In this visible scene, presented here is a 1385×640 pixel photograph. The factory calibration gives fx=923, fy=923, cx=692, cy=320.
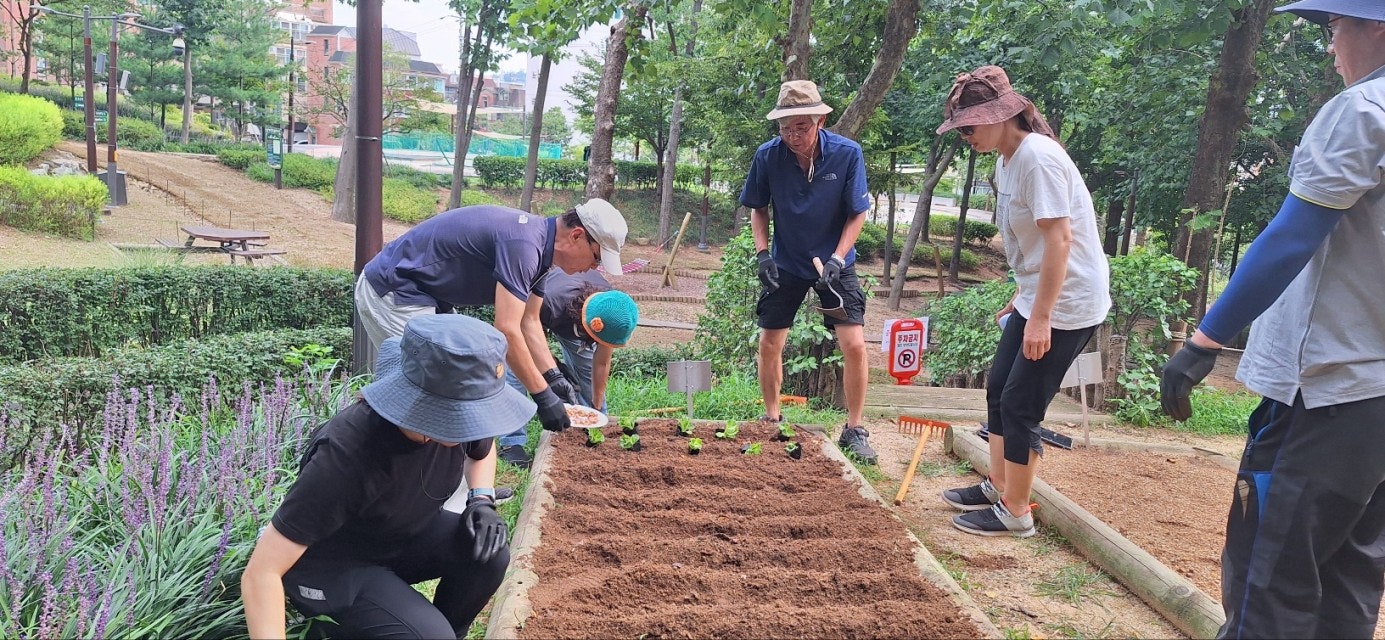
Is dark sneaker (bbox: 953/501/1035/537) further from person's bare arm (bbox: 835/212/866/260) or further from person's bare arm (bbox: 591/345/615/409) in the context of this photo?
person's bare arm (bbox: 591/345/615/409)

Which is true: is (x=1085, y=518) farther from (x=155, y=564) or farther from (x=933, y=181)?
(x=933, y=181)

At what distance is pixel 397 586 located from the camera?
7.39ft

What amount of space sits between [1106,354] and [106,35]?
34.2 m

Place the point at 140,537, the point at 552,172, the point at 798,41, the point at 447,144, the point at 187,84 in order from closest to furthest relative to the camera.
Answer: the point at 140,537, the point at 798,41, the point at 187,84, the point at 552,172, the point at 447,144

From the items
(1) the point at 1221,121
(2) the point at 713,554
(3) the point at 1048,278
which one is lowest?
(2) the point at 713,554

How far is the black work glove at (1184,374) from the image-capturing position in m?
2.19

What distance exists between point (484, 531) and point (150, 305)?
5467mm

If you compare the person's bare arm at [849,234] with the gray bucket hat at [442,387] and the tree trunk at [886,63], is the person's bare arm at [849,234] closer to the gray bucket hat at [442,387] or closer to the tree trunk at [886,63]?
the tree trunk at [886,63]

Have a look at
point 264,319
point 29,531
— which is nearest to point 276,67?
point 264,319

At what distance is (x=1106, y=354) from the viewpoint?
6.52 m

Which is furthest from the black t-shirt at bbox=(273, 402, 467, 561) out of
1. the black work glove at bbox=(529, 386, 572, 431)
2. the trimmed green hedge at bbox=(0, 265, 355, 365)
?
the trimmed green hedge at bbox=(0, 265, 355, 365)

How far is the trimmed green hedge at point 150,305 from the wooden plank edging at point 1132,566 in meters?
5.27

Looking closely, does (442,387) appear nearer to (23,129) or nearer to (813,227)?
(813,227)

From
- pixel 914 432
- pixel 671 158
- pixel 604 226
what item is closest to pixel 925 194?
pixel 671 158
